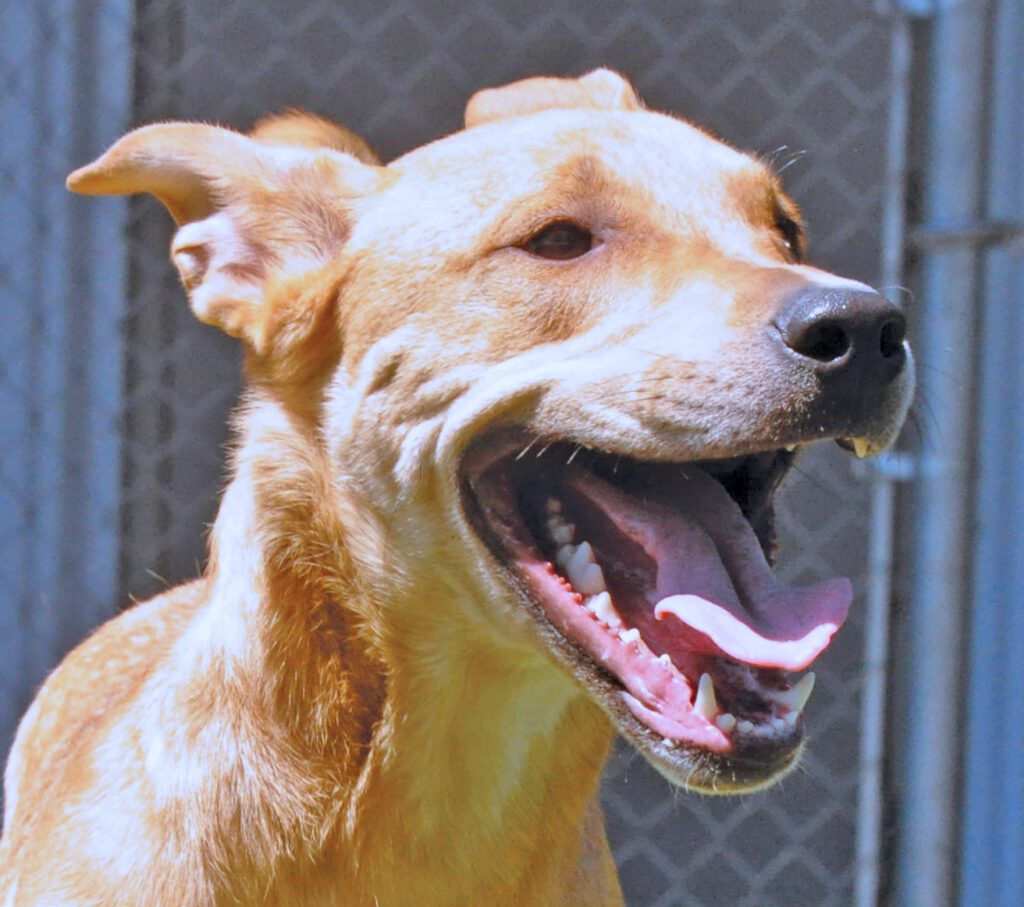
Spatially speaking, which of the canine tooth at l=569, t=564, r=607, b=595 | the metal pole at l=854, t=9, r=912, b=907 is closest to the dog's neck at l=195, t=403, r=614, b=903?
the canine tooth at l=569, t=564, r=607, b=595

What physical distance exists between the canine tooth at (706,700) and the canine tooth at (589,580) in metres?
0.20

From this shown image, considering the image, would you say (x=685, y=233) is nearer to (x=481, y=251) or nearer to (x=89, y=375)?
(x=481, y=251)

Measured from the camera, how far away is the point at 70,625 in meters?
4.43

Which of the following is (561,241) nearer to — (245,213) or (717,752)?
(245,213)

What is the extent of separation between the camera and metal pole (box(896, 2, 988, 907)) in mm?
3002

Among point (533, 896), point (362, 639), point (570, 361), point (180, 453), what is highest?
point (570, 361)

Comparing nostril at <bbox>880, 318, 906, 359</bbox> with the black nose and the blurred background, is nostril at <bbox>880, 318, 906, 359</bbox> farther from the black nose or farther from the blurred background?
the blurred background

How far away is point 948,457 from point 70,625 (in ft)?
9.15

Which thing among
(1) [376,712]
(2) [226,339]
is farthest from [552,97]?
(2) [226,339]

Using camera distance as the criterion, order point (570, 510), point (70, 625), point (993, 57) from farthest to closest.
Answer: point (70, 625), point (993, 57), point (570, 510)

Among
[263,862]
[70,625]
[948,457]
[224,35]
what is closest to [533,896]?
[263,862]

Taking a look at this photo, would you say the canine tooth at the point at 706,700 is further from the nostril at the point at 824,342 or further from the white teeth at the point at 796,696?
the nostril at the point at 824,342

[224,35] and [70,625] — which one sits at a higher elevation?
[224,35]

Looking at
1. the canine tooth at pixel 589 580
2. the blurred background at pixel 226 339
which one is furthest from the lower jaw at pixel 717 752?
the blurred background at pixel 226 339
